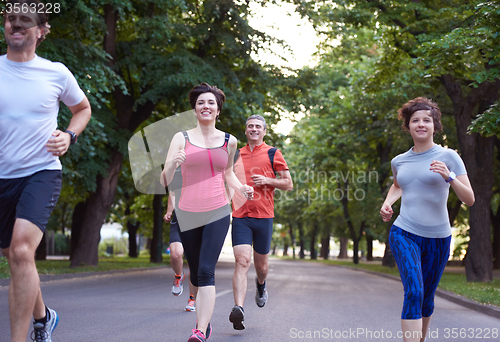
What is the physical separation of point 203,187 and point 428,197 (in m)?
1.84

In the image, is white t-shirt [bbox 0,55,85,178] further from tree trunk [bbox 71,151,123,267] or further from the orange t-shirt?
tree trunk [bbox 71,151,123,267]

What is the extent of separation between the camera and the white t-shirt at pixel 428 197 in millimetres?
4418

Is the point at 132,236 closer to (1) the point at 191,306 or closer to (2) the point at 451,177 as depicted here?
(1) the point at 191,306

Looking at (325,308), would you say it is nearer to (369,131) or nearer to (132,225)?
(369,131)

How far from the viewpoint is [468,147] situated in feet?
56.9

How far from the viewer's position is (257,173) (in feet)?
22.3

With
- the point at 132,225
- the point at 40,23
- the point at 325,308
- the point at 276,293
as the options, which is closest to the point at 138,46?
the point at 276,293

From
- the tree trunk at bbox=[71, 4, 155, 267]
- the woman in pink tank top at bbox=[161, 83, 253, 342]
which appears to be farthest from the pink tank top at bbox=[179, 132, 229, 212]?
the tree trunk at bbox=[71, 4, 155, 267]

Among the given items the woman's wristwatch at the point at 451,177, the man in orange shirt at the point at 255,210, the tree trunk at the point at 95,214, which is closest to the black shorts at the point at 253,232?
the man in orange shirt at the point at 255,210

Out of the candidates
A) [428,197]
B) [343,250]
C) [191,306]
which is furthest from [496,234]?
[343,250]

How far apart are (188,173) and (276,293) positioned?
7.85m

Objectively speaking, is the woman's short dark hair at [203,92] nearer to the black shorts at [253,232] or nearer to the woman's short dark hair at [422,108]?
the woman's short dark hair at [422,108]

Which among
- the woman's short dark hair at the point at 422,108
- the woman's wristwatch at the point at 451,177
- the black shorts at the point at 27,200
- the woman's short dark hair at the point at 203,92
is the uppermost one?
the woman's short dark hair at the point at 203,92

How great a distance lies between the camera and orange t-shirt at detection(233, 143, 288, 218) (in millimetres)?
6613
